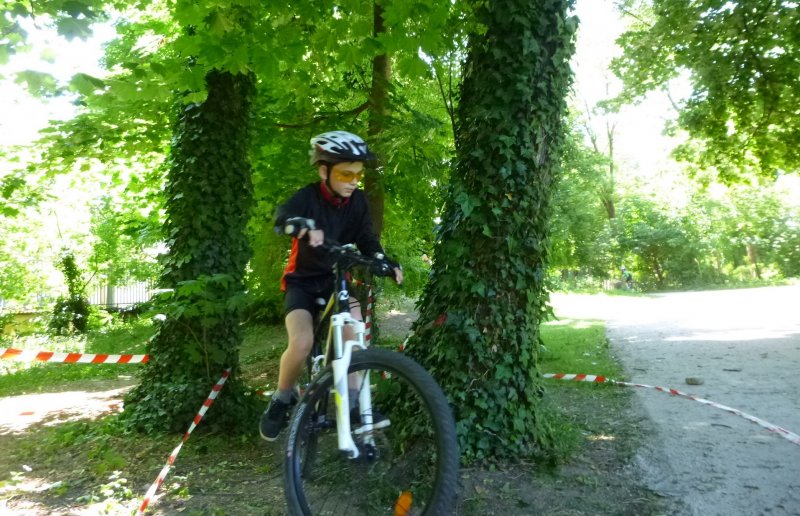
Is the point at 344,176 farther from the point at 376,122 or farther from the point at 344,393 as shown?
the point at 376,122

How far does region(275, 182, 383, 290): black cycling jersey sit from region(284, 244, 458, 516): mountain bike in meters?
0.32

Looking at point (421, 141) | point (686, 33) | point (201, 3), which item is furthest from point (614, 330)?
point (201, 3)

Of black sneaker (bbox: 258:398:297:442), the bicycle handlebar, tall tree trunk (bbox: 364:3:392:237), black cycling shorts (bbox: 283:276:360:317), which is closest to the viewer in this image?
the bicycle handlebar

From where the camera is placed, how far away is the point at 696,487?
3.74 meters

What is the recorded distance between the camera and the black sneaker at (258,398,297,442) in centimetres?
384

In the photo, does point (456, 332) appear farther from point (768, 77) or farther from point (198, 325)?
point (768, 77)

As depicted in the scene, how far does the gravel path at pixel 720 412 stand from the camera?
12.0ft

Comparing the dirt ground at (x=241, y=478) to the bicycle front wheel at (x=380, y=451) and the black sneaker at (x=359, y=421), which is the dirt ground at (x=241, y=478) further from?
the black sneaker at (x=359, y=421)

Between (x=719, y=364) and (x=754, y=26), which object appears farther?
(x=754, y=26)

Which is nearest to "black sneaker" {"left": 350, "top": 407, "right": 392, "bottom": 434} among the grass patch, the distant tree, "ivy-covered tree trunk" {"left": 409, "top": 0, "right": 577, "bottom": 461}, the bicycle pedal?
the bicycle pedal

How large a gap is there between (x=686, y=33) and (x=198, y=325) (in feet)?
33.1

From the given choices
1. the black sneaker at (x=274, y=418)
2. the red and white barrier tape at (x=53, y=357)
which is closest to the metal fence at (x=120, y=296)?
the red and white barrier tape at (x=53, y=357)

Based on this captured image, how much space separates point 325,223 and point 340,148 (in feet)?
1.74

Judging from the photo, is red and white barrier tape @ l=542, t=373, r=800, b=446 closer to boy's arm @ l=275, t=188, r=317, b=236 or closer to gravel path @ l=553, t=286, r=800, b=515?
gravel path @ l=553, t=286, r=800, b=515
